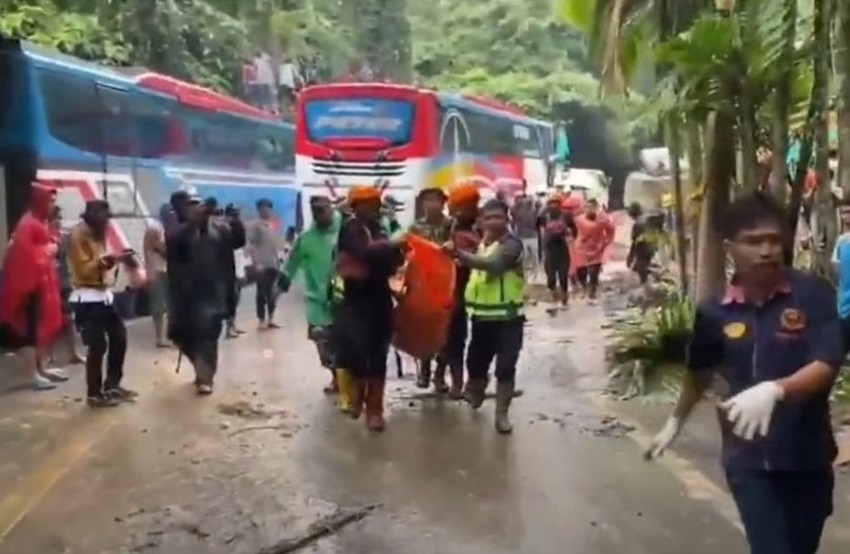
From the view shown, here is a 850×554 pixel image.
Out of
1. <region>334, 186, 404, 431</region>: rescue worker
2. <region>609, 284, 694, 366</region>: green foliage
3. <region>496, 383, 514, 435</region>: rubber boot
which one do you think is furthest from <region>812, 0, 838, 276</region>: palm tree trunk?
<region>334, 186, 404, 431</region>: rescue worker

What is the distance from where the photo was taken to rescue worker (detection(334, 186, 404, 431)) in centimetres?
933

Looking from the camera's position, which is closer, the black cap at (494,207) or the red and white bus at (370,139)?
the black cap at (494,207)

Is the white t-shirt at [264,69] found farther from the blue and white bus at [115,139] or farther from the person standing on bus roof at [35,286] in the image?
the person standing on bus roof at [35,286]

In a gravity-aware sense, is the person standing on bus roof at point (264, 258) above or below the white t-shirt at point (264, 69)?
below

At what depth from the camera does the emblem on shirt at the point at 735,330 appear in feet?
14.1

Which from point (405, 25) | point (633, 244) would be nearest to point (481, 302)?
point (633, 244)

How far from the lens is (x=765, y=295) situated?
423cm

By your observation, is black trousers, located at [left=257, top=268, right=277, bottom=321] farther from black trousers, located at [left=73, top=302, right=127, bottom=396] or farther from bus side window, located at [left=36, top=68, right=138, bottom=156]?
black trousers, located at [left=73, top=302, right=127, bottom=396]

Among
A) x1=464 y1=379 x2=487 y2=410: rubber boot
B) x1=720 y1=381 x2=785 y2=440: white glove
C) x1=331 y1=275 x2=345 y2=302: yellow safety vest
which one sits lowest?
x1=464 y1=379 x2=487 y2=410: rubber boot

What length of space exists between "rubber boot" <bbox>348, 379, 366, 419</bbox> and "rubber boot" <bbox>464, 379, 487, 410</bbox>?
81 centimetres

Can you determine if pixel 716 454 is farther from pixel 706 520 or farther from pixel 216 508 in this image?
pixel 216 508

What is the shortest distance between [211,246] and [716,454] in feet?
14.7

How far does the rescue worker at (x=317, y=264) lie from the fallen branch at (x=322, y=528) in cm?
403

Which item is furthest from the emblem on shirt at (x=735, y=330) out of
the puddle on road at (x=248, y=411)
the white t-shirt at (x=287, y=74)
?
the white t-shirt at (x=287, y=74)
